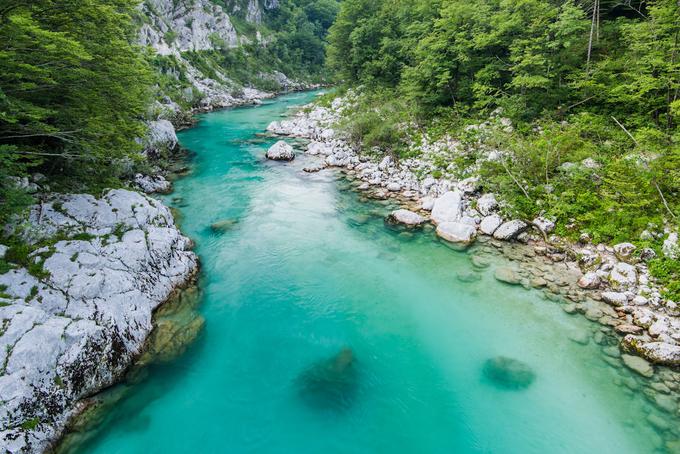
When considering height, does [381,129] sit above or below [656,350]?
above

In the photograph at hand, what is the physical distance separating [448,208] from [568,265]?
5039 mm

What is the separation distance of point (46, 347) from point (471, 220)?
14.2 m

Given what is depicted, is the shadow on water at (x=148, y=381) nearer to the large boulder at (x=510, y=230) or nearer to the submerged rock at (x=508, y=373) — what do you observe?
the submerged rock at (x=508, y=373)

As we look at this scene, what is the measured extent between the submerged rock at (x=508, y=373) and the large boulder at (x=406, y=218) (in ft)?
23.3

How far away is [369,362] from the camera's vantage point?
8.58m

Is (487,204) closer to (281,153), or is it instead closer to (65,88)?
(281,153)

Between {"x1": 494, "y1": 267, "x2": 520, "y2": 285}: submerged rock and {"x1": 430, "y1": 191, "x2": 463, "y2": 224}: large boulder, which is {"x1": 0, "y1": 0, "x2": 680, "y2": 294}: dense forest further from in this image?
{"x1": 494, "y1": 267, "x2": 520, "y2": 285}: submerged rock

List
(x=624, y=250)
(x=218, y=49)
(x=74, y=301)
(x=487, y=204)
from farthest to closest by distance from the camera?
1. (x=218, y=49)
2. (x=487, y=204)
3. (x=624, y=250)
4. (x=74, y=301)

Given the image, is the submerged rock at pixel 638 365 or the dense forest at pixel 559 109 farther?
the dense forest at pixel 559 109

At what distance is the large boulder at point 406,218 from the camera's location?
1459 centimetres

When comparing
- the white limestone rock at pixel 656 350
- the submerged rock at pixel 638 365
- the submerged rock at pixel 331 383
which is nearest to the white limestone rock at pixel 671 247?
the white limestone rock at pixel 656 350

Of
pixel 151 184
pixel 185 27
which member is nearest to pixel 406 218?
pixel 151 184

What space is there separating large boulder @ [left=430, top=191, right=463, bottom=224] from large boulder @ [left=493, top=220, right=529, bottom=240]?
1.79 m

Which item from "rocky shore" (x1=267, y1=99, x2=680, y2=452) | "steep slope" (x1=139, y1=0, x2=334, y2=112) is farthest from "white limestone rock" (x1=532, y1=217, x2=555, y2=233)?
"steep slope" (x1=139, y1=0, x2=334, y2=112)
